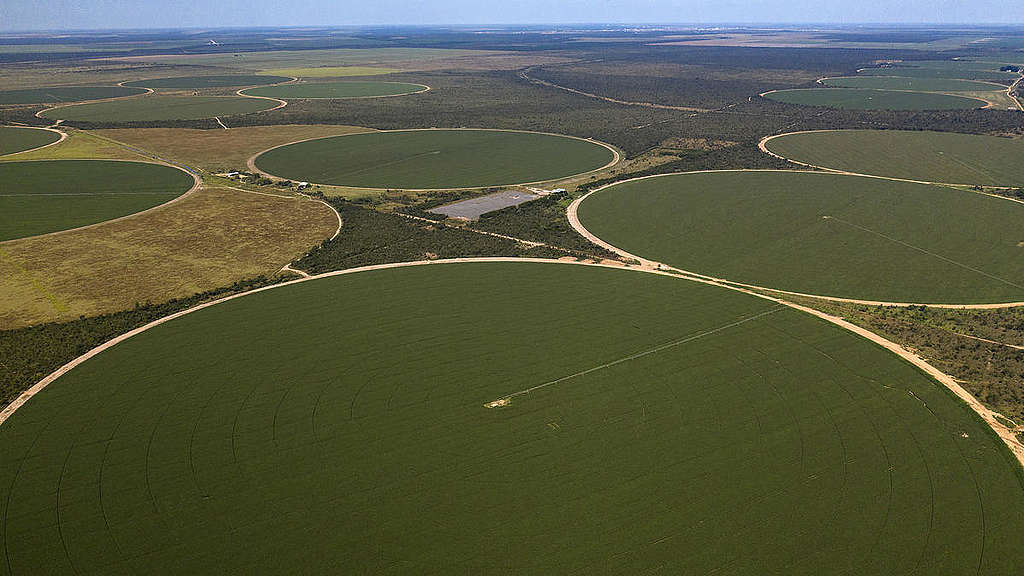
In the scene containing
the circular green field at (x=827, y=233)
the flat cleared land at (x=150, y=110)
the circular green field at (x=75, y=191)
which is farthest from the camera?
the flat cleared land at (x=150, y=110)

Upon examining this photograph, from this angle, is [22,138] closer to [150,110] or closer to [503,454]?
[150,110]

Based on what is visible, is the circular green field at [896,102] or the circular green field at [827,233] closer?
the circular green field at [827,233]

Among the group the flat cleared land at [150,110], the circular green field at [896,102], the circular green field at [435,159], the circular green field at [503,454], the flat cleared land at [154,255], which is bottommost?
the circular green field at [503,454]

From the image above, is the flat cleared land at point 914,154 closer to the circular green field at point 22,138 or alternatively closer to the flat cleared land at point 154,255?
the flat cleared land at point 154,255

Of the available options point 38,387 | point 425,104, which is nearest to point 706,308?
point 38,387

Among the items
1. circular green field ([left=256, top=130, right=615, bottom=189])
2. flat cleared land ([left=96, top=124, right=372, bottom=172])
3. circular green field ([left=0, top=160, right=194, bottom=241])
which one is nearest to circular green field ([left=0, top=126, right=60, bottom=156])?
flat cleared land ([left=96, top=124, right=372, bottom=172])

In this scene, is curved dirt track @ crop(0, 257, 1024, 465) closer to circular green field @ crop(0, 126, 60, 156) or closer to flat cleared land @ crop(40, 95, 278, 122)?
circular green field @ crop(0, 126, 60, 156)

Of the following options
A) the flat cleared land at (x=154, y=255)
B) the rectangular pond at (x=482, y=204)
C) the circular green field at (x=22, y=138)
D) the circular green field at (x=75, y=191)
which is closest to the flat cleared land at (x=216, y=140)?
the circular green field at (x=75, y=191)

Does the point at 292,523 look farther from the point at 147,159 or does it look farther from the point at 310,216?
the point at 147,159
